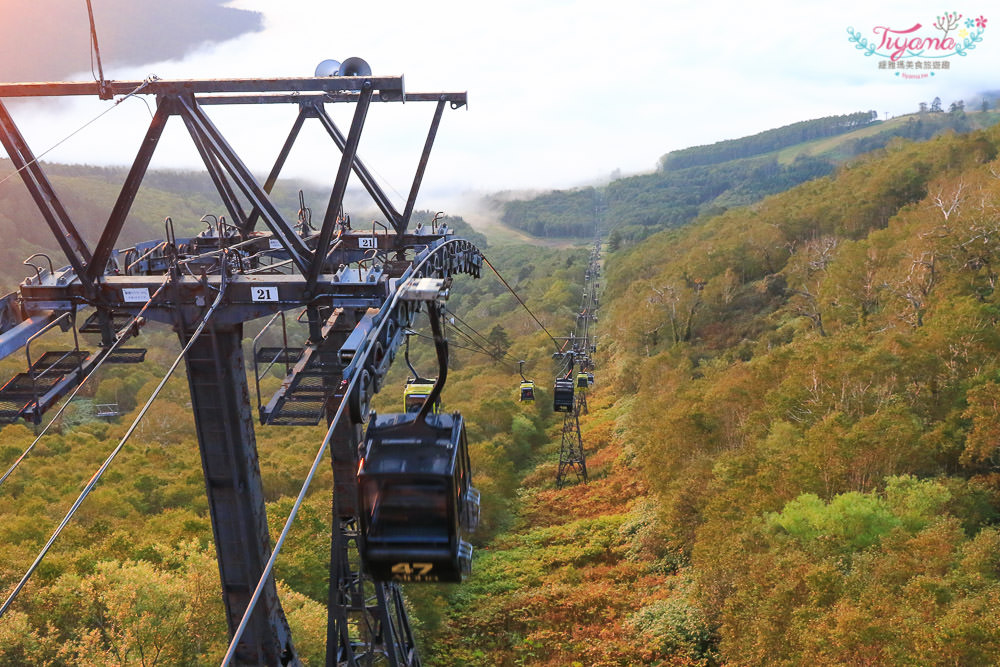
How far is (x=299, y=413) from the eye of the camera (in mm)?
10656

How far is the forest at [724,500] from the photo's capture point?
19516 millimetres

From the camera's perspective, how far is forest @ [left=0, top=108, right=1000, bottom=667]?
19.5m

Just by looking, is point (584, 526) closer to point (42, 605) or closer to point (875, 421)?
point (875, 421)

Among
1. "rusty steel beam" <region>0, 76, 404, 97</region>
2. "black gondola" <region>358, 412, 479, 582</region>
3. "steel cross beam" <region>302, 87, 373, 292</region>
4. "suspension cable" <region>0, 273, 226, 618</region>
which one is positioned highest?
"rusty steel beam" <region>0, 76, 404, 97</region>

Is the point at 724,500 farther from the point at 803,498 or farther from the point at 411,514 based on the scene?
the point at 411,514

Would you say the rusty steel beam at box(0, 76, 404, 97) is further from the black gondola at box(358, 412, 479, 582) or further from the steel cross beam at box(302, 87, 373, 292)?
the black gondola at box(358, 412, 479, 582)

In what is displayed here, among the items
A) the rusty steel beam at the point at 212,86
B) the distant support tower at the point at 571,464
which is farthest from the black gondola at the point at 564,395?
the rusty steel beam at the point at 212,86

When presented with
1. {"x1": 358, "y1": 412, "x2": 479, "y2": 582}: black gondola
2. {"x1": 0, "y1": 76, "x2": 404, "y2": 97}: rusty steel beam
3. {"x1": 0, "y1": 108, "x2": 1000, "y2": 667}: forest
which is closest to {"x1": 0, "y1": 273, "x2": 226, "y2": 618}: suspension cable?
{"x1": 358, "y1": 412, "x2": 479, "y2": 582}: black gondola

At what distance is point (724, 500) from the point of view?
26938mm

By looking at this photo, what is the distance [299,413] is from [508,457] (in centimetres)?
4054

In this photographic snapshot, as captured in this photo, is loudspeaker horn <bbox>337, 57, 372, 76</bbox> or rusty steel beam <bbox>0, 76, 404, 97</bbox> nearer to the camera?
rusty steel beam <bbox>0, 76, 404, 97</bbox>

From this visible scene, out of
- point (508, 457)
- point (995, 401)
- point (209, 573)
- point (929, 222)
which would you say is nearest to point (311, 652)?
point (209, 573)

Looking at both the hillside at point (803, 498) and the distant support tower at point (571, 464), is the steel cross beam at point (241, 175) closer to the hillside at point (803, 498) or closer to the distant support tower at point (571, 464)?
the hillside at point (803, 498)

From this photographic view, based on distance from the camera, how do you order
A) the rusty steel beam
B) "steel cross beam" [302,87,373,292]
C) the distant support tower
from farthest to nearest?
the distant support tower → "steel cross beam" [302,87,373,292] → the rusty steel beam
